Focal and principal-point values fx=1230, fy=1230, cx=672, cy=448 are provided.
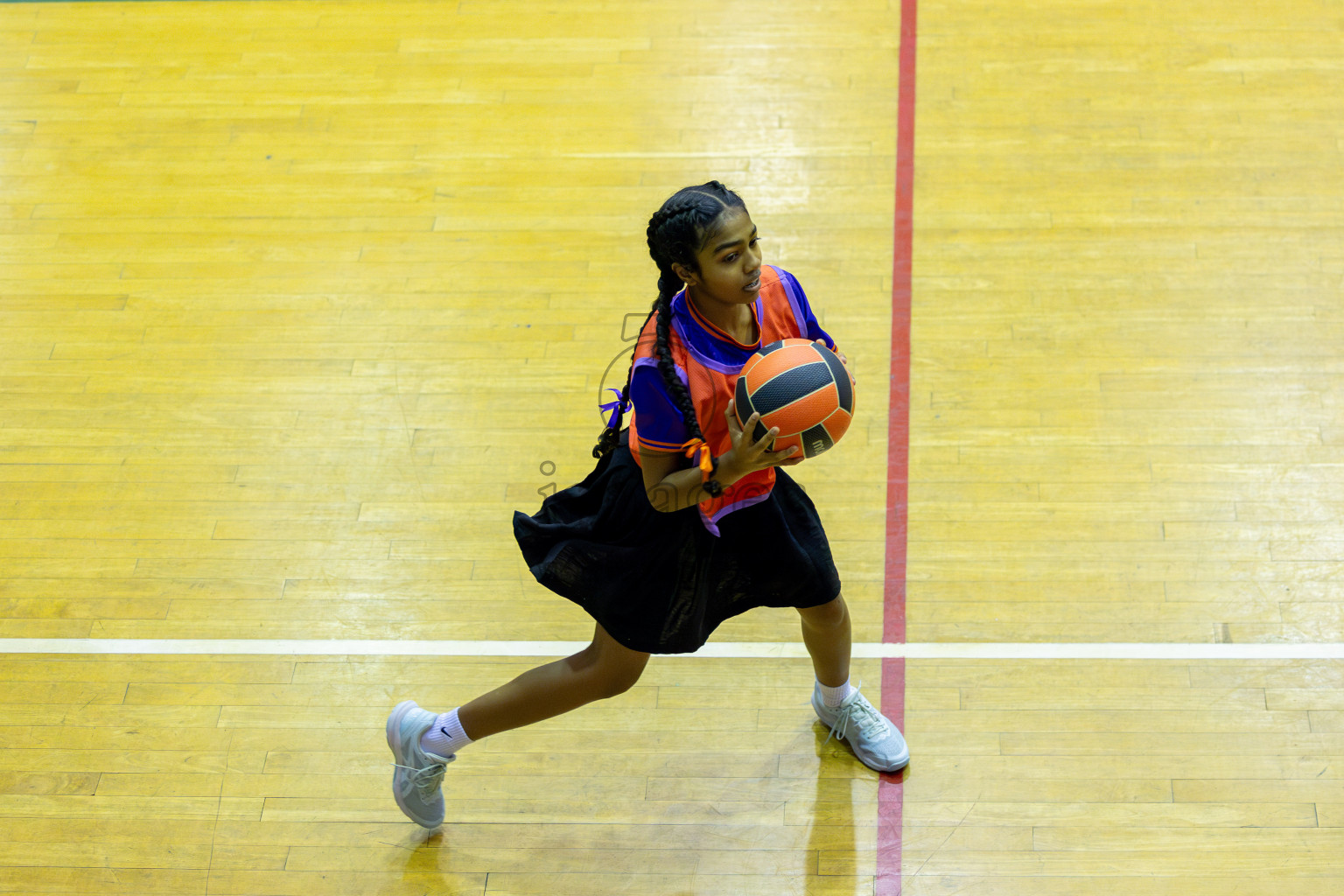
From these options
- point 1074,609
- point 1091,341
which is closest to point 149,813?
point 1074,609

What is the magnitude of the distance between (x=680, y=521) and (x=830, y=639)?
2.01 ft

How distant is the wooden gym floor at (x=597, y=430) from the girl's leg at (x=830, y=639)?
0.29 meters

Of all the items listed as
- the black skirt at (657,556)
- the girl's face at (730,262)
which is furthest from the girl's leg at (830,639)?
the girl's face at (730,262)

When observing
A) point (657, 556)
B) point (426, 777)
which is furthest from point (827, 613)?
point (426, 777)

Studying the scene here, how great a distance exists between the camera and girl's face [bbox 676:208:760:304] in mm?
2348

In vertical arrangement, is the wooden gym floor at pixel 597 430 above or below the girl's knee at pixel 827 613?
below

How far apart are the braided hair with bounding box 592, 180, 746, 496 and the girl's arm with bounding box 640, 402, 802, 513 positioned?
33 mm

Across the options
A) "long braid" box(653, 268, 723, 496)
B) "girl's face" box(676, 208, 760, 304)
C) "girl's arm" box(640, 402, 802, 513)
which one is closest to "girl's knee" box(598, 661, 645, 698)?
"girl's arm" box(640, 402, 802, 513)

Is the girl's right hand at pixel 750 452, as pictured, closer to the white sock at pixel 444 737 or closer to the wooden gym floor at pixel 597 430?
the white sock at pixel 444 737

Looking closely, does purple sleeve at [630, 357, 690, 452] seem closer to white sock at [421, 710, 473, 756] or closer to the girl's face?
the girl's face

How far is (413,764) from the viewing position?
3.12 m

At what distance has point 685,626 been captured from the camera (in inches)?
108

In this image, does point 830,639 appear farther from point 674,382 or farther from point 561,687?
point 674,382

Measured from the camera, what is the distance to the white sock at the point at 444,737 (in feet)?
10.0
